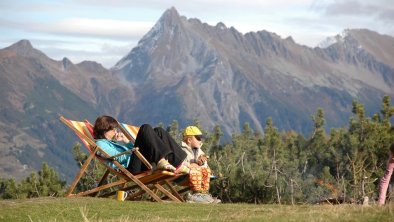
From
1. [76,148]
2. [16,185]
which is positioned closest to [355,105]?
[76,148]

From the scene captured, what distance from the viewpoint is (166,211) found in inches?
389

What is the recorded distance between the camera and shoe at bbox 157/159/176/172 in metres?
11.0

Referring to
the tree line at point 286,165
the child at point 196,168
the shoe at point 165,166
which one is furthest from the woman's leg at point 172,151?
the tree line at point 286,165

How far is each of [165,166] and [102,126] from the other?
1421 mm

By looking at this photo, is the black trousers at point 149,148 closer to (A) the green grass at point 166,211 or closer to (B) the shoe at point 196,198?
(B) the shoe at point 196,198

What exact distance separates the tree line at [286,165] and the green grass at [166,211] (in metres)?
2.26

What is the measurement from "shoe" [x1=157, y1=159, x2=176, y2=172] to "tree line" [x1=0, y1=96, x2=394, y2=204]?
242 centimetres

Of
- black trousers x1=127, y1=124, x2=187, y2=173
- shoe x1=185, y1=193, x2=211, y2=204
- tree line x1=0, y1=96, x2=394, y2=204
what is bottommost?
tree line x1=0, y1=96, x2=394, y2=204

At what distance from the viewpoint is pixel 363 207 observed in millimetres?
8555

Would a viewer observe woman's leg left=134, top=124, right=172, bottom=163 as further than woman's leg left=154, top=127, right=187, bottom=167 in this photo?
No

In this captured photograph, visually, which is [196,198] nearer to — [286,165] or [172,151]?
[172,151]

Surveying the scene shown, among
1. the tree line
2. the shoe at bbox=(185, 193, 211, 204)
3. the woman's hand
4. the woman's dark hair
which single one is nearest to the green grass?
the shoe at bbox=(185, 193, 211, 204)

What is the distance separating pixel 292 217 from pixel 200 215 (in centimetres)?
144

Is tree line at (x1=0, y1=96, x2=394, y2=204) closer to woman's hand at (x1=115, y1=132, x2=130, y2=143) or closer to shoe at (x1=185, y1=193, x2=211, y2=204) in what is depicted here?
shoe at (x1=185, y1=193, x2=211, y2=204)
